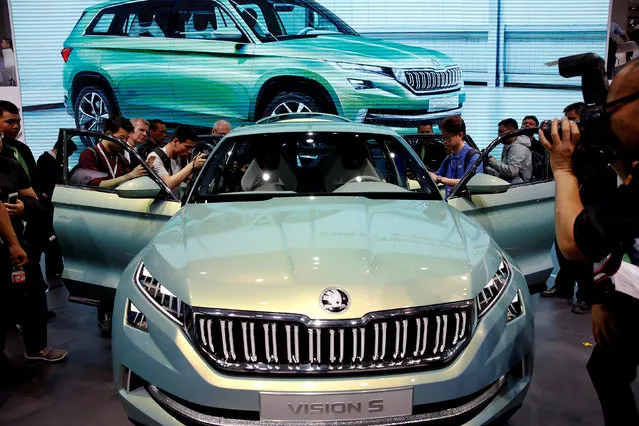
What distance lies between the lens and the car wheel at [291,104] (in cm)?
585

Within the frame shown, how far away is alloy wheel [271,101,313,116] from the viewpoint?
5.83m

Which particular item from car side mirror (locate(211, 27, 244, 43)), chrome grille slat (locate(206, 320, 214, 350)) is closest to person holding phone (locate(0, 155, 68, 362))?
chrome grille slat (locate(206, 320, 214, 350))

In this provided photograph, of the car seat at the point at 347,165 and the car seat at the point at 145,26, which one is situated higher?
the car seat at the point at 145,26

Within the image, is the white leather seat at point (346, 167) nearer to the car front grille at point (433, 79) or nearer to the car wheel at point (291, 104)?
the car wheel at point (291, 104)

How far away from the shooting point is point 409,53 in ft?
19.5

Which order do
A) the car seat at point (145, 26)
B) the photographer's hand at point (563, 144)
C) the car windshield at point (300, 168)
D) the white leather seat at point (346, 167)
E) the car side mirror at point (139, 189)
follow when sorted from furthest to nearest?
1. the car seat at point (145, 26)
2. the white leather seat at point (346, 167)
3. the car windshield at point (300, 168)
4. the car side mirror at point (139, 189)
5. the photographer's hand at point (563, 144)

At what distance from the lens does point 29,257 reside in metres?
2.74

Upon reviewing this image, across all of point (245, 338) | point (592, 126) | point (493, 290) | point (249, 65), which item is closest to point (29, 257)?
point (245, 338)

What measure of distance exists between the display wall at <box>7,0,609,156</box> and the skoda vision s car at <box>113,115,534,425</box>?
4848mm

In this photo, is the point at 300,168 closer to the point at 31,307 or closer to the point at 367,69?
the point at 31,307

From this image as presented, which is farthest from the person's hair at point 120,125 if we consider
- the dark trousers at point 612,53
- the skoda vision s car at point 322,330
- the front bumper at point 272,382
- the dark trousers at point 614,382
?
the dark trousers at point 612,53

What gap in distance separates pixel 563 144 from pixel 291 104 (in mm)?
4901

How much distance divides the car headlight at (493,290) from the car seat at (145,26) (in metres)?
5.38

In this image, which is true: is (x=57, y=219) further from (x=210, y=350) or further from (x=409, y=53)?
(x=409, y=53)
